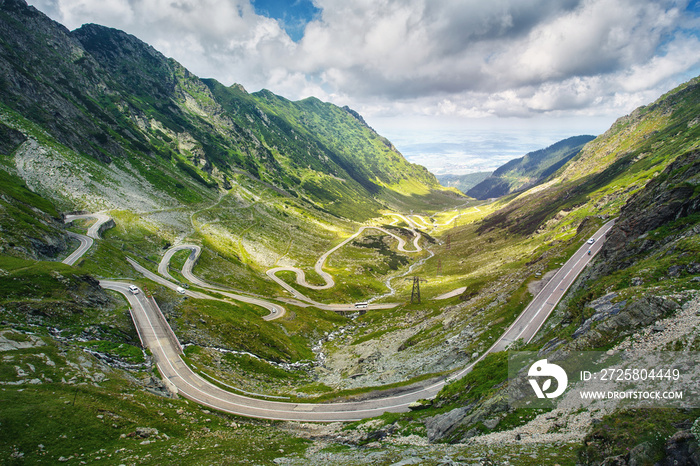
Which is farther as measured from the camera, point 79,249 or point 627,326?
point 79,249

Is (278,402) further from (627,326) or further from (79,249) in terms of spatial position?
(79,249)

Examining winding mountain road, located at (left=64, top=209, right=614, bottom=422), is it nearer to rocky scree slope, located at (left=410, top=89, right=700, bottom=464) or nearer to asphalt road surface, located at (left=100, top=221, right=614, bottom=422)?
asphalt road surface, located at (left=100, top=221, right=614, bottom=422)

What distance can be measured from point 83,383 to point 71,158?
14944 centimetres

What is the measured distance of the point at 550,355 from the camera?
2966 cm

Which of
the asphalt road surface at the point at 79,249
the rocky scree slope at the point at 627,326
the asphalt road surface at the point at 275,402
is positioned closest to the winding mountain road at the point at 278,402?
the asphalt road surface at the point at 275,402

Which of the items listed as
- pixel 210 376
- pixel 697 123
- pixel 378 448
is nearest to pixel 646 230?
pixel 378 448

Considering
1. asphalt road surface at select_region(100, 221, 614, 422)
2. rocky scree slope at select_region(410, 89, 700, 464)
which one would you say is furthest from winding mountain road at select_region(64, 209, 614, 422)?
rocky scree slope at select_region(410, 89, 700, 464)

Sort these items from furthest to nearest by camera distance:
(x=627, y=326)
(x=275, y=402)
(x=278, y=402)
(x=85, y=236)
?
(x=85, y=236)
(x=278, y=402)
(x=275, y=402)
(x=627, y=326)

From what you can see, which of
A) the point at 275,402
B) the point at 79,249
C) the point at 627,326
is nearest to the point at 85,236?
the point at 79,249

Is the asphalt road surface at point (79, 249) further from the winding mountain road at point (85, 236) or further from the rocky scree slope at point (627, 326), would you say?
the rocky scree slope at point (627, 326)

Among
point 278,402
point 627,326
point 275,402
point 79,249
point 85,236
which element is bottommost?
point 278,402

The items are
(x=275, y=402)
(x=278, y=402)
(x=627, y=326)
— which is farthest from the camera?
(x=278, y=402)

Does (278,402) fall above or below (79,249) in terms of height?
below

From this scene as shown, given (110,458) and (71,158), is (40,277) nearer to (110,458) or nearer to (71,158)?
(110,458)
